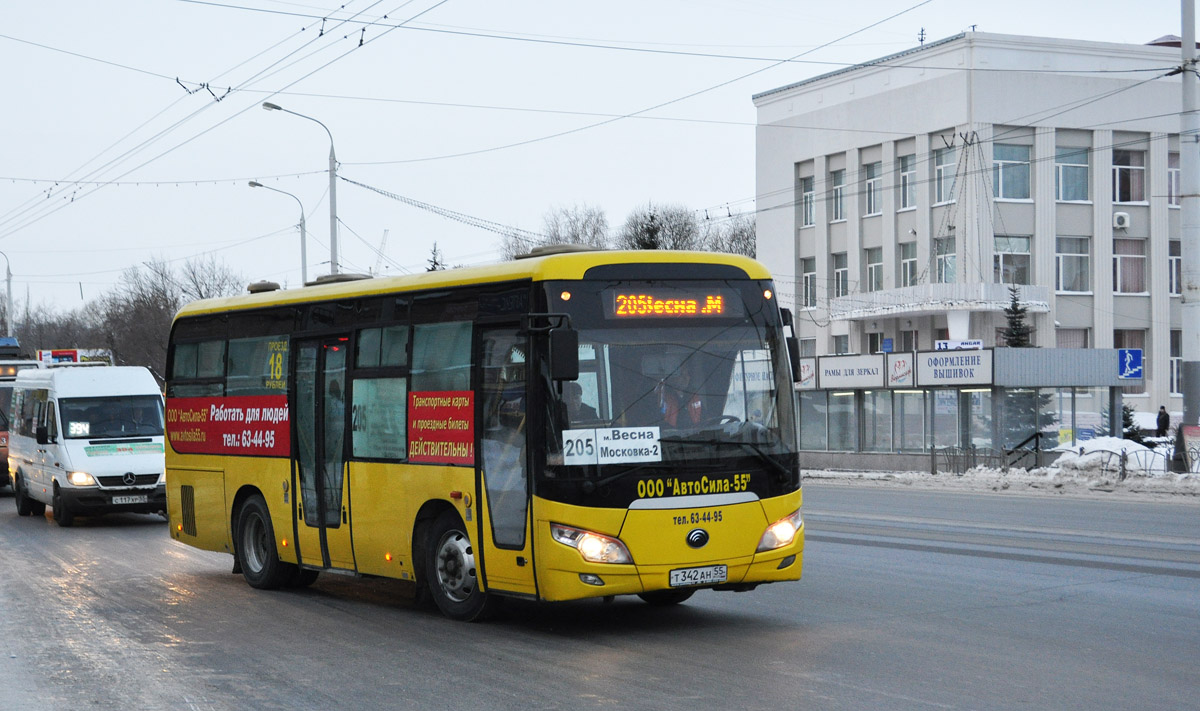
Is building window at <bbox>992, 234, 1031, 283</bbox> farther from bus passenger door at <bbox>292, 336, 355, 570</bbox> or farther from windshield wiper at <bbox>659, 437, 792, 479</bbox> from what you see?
windshield wiper at <bbox>659, 437, 792, 479</bbox>

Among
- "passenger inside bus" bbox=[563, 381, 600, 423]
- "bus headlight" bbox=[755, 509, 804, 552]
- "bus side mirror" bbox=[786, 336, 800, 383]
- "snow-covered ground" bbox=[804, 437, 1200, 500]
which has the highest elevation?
"bus side mirror" bbox=[786, 336, 800, 383]

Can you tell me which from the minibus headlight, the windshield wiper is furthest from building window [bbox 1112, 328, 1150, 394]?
the windshield wiper

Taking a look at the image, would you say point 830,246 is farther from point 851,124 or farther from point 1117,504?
point 1117,504

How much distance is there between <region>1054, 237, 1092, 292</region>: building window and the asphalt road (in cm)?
3980

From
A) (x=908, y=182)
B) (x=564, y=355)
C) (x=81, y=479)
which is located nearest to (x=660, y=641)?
(x=564, y=355)

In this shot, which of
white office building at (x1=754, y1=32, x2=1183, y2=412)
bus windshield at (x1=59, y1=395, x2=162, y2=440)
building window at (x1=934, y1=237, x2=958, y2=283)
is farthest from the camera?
building window at (x1=934, y1=237, x2=958, y2=283)

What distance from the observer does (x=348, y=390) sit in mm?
11422

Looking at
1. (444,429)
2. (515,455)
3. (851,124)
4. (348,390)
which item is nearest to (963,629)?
(515,455)

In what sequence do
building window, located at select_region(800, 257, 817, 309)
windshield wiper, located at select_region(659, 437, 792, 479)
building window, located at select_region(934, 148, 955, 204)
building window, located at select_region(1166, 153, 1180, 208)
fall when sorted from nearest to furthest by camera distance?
windshield wiper, located at select_region(659, 437, 792, 479)
building window, located at select_region(934, 148, 955, 204)
building window, located at select_region(1166, 153, 1180, 208)
building window, located at select_region(800, 257, 817, 309)

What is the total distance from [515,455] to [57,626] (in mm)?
4022

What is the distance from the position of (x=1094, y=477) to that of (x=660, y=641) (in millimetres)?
20847

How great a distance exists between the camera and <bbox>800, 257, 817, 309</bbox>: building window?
5916 cm

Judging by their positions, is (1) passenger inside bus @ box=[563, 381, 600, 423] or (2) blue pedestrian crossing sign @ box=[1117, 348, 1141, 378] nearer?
(1) passenger inside bus @ box=[563, 381, 600, 423]

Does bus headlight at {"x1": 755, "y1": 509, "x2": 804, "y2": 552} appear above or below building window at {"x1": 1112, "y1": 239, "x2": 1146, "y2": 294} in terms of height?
below
